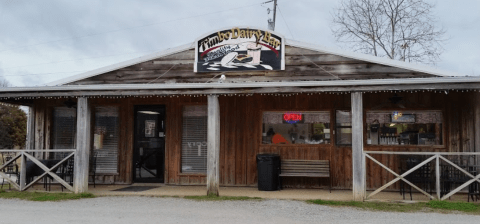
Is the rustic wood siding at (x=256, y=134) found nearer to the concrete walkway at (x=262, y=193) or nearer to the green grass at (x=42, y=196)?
the concrete walkway at (x=262, y=193)

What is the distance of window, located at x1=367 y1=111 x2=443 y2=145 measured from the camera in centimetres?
1085

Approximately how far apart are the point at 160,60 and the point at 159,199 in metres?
3.92

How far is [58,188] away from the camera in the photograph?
11523 mm

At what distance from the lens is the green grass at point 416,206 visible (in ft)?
27.0

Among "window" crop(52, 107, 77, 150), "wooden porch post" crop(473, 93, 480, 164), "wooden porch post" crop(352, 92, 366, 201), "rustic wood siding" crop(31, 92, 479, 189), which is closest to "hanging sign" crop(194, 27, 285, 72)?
"rustic wood siding" crop(31, 92, 479, 189)

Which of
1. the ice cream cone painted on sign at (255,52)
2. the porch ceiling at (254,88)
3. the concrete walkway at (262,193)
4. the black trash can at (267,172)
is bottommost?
the concrete walkway at (262,193)

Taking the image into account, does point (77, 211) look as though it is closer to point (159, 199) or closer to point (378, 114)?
point (159, 199)

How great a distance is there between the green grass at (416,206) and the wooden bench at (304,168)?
1.89m

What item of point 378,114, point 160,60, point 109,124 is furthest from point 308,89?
point 109,124

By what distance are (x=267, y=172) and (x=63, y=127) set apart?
5781 millimetres

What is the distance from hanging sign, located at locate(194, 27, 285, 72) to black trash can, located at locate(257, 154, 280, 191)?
7.23 ft

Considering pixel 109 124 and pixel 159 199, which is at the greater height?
pixel 109 124

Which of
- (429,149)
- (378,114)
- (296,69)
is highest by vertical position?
(296,69)

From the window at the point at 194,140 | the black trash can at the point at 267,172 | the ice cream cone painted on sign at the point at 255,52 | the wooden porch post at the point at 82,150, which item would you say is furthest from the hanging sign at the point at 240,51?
the wooden porch post at the point at 82,150
